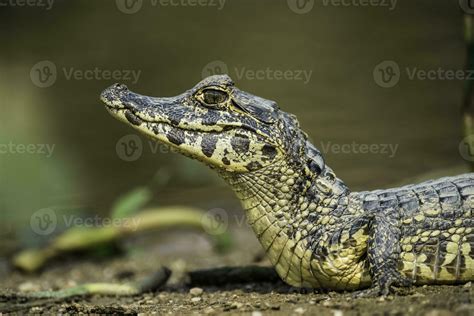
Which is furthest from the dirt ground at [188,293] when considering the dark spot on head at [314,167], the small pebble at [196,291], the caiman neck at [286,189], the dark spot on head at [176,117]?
the dark spot on head at [176,117]

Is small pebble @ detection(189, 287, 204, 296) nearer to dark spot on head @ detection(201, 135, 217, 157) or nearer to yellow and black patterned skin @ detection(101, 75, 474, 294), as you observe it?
yellow and black patterned skin @ detection(101, 75, 474, 294)

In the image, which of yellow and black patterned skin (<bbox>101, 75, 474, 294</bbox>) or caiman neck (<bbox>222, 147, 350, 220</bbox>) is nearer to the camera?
yellow and black patterned skin (<bbox>101, 75, 474, 294</bbox>)

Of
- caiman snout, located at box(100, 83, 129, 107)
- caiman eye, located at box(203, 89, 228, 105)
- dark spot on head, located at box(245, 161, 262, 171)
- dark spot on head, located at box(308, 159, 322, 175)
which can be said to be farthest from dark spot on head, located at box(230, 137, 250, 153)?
caiman snout, located at box(100, 83, 129, 107)

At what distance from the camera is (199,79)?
1488 cm

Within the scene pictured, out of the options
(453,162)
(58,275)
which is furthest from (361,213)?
(453,162)

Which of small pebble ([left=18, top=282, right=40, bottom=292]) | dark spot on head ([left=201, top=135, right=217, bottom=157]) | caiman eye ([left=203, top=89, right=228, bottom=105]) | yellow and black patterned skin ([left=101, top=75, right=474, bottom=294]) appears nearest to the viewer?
yellow and black patterned skin ([left=101, top=75, right=474, bottom=294])

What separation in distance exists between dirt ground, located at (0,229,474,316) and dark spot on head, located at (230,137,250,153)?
1.17 m

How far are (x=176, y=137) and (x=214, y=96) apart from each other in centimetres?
46

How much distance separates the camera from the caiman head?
5293 mm

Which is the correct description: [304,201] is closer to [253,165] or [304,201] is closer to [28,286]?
[253,165]

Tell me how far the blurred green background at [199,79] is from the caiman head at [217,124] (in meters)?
5.75

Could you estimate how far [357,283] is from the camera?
17.1 ft

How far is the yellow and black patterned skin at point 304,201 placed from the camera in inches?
200

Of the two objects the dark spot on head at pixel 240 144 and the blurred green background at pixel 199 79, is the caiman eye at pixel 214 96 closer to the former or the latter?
the dark spot on head at pixel 240 144
